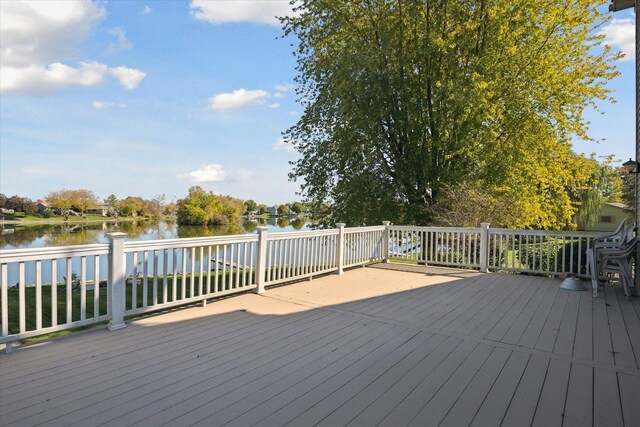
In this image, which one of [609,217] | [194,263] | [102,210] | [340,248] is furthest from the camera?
[609,217]

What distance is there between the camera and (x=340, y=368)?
2.39 meters

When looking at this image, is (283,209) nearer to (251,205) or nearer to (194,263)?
(251,205)

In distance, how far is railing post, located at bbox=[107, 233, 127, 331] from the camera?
10.2ft

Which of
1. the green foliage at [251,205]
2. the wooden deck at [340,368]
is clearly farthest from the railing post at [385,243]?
the green foliage at [251,205]

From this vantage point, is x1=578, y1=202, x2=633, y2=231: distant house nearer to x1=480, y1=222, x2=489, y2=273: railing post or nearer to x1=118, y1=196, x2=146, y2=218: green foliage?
x1=480, y1=222, x2=489, y2=273: railing post

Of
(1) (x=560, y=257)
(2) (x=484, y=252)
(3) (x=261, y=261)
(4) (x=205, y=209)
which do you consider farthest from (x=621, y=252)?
(4) (x=205, y=209)

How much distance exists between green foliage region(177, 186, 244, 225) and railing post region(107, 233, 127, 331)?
30.5m

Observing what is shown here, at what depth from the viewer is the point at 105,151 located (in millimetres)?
23328

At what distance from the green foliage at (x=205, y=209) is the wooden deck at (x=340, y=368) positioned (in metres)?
30.2

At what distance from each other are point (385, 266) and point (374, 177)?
381 cm

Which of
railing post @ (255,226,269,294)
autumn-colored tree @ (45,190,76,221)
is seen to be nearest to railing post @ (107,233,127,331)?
railing post @ (255,226,269,294)

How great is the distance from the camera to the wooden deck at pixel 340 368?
1.82 metres

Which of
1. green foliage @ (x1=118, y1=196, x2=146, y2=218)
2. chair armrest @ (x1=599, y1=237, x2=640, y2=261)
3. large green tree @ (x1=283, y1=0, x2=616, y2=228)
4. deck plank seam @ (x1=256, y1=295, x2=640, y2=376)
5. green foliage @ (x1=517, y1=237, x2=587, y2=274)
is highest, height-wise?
large green tree @ (x1=283, y1=0, x2=616, y2=228)

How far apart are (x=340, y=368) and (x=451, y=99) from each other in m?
8.24
